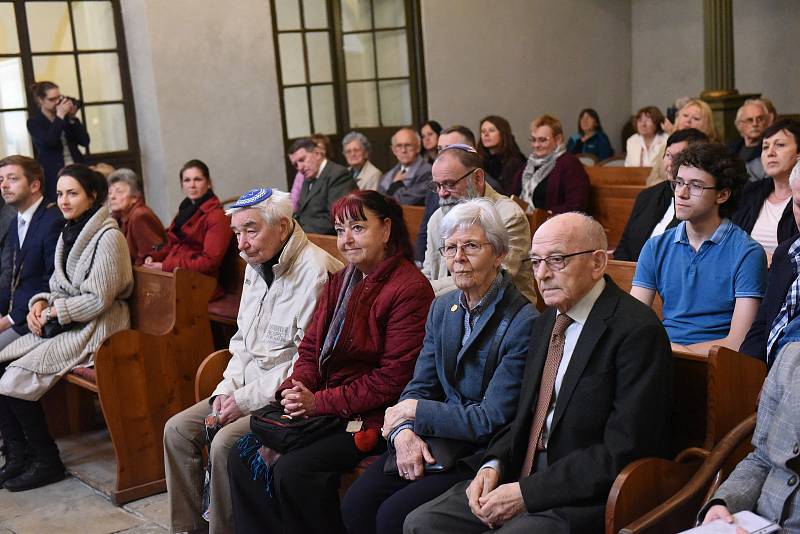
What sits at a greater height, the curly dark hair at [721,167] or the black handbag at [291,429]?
the curly dark hair at [721,167]

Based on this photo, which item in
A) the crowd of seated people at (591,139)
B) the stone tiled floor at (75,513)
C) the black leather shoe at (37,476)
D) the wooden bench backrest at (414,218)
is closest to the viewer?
the stone tiled floor at (75,513)

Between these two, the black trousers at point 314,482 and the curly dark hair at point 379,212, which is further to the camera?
the curly dark hair at point 379,212

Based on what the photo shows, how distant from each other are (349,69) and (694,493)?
735 centimetres

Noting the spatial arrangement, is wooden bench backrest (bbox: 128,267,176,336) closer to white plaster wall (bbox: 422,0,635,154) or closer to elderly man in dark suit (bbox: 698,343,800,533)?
elderly man in dark suit (bbox: 698,343,800,533)

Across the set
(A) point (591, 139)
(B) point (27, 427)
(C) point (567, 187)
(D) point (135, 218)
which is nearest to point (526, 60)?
(A) point (591, 139)

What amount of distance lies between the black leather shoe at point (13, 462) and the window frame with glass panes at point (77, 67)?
3.71 metres

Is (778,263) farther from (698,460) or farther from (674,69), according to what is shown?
(674,69)

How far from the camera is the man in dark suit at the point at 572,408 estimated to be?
2252 millimetres

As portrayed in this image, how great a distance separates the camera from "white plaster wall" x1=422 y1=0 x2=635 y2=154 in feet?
30.8

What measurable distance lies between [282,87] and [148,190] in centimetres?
149

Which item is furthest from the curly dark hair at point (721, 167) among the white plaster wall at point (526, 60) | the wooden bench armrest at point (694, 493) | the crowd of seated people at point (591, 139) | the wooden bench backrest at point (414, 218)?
the crowd of seated people at point (591, 139)

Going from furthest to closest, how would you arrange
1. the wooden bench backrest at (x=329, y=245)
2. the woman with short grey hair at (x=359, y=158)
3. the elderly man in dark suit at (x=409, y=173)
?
the woman with short grey hair at (x=359, y=158) → the elderly man in dark suit at (x=409, y=173) → the wooden bench backrest at (x=329, y=245)

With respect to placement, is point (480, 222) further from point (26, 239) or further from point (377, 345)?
point (26, 239)

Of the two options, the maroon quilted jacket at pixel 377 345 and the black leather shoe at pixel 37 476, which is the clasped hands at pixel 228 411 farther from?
the black leather shoe at pixel 37 476
